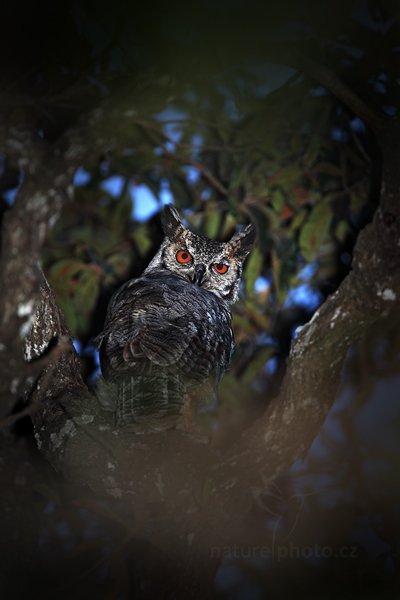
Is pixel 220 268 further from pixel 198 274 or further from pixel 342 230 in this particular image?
pixel 342 230

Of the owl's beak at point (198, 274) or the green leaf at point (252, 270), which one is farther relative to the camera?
the owl's beak at point (198, 274)

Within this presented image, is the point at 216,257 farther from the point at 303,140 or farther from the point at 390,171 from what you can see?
the point at 390,171

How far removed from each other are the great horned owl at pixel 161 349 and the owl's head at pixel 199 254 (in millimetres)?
449

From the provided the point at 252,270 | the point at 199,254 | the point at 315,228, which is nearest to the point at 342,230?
the point at 315,228

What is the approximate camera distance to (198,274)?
14.4ft

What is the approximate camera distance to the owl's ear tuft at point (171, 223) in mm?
4398

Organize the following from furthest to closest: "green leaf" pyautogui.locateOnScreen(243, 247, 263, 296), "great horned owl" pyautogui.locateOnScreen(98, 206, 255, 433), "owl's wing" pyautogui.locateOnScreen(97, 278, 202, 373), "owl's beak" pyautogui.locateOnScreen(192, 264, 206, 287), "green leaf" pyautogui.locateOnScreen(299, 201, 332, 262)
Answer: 1. "owl's beak" pyautogui.locateOnScreen(192, 264, 206, 287)
2. "green leaf" pyautogui.locateOnScreen(243, 247, 263, 296)
3. "green leaf" pyautogui.locateOnScreen(299, 201, 332, 262)
4. "owl's wing" pyautogui.locateOnScreen(97, 278, 202, 373)
5. "great horned owl" pyautogui.locateOnScreen(98, 206, 255, 433)

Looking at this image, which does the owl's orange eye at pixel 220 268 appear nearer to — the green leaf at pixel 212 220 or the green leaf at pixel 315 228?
the green leaf at pixel 212 220

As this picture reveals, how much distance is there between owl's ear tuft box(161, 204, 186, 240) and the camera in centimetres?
440

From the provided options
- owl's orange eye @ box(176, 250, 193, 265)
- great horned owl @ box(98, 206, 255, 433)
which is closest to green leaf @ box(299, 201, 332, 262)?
great horned owl @ box(98, 206, 255, 433)

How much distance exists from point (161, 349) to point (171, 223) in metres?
1.99

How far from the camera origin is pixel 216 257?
14.8ft

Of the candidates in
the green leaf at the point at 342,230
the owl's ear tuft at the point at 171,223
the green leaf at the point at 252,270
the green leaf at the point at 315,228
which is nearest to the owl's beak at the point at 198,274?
the owl's ear tuft at the point at 171,223

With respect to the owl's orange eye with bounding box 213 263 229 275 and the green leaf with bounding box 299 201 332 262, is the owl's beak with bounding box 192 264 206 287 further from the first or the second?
the green leaf with bounding box 299 201 332 262
